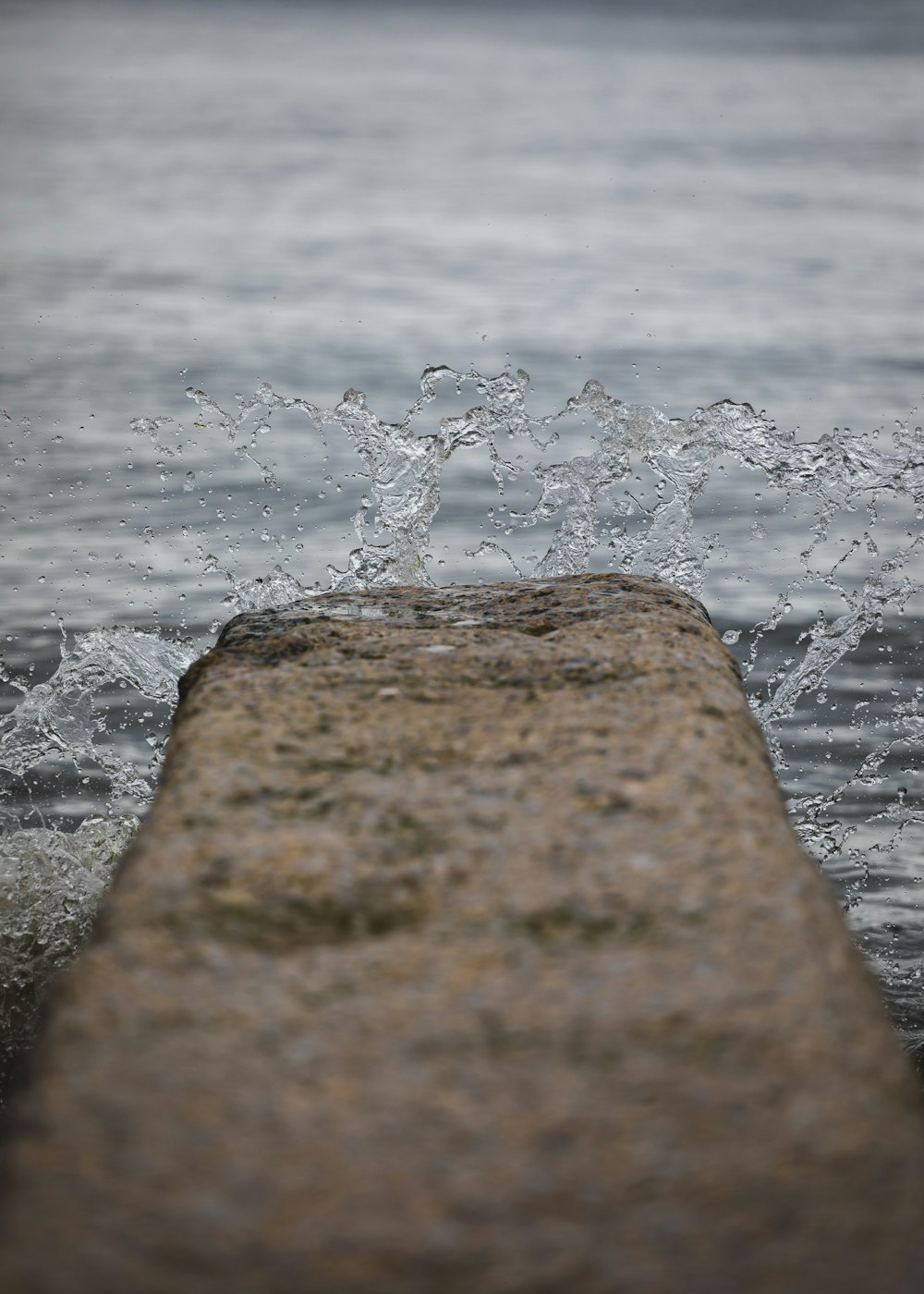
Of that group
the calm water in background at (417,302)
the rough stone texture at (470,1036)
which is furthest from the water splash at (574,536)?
the rough stone texture at (470,1036)

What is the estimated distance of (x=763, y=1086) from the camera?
1393 millimetres

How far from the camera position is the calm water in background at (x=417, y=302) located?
18.7 feet

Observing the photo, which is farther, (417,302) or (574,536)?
(417,302)

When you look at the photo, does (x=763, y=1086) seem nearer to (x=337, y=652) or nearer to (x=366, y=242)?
(x=337, y=652)

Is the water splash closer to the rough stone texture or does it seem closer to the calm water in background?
the calm water in background

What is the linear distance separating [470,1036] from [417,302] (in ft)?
30.3

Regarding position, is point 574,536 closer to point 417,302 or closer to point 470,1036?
point 470,1036

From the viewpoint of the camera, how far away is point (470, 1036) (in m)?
1.46

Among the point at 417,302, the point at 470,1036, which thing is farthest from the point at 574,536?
the point at 417,302

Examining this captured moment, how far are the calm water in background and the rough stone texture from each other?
1.91 metres

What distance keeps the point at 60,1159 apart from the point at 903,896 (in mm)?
3049

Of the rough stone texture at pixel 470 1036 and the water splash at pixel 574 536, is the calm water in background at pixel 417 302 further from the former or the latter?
the rough stone texture at pixel 470 1036

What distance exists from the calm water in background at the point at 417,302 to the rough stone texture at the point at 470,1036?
1911 mm

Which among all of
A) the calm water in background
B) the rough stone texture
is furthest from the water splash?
the rough stone texture
